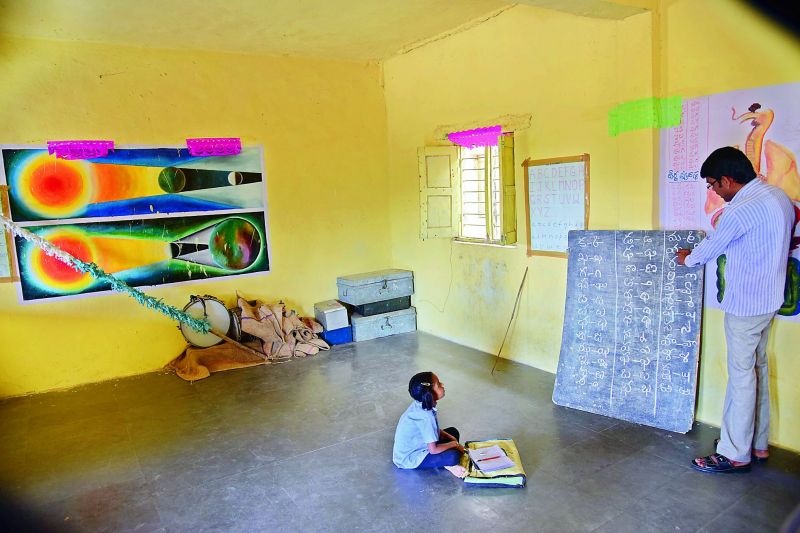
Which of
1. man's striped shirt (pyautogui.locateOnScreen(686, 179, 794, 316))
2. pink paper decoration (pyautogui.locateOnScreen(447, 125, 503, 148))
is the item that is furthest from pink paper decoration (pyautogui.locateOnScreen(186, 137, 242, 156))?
man's striped shirt (pyautogui.locateOnScreen(686, 179, 794, 316))

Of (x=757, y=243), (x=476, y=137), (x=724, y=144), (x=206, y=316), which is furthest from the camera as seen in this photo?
(x=206, y=316)

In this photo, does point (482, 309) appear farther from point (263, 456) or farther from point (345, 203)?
point (263, 456)

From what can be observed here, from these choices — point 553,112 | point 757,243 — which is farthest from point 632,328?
point 553,112

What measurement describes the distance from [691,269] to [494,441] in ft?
5.62

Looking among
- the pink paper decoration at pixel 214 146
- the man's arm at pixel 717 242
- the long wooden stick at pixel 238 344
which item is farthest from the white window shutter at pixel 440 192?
the man's arm at pixel 717 242

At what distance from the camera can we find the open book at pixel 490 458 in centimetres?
321

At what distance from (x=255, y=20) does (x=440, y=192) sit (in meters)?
2.37

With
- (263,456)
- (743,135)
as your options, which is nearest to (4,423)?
(263,456)

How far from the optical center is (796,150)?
3170mm

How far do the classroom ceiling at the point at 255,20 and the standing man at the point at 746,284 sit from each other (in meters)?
1.41

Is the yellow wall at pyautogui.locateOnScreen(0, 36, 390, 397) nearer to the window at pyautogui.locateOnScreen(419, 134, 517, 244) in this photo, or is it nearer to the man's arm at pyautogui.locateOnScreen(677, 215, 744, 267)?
the window at pyautogui.locateOnScreen(419, 134, 517, 244)

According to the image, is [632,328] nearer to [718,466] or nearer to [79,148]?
[718,466]

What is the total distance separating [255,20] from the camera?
4867 millimetres

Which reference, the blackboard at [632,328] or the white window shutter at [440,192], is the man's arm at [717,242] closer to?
the blackboard at [632,328]
